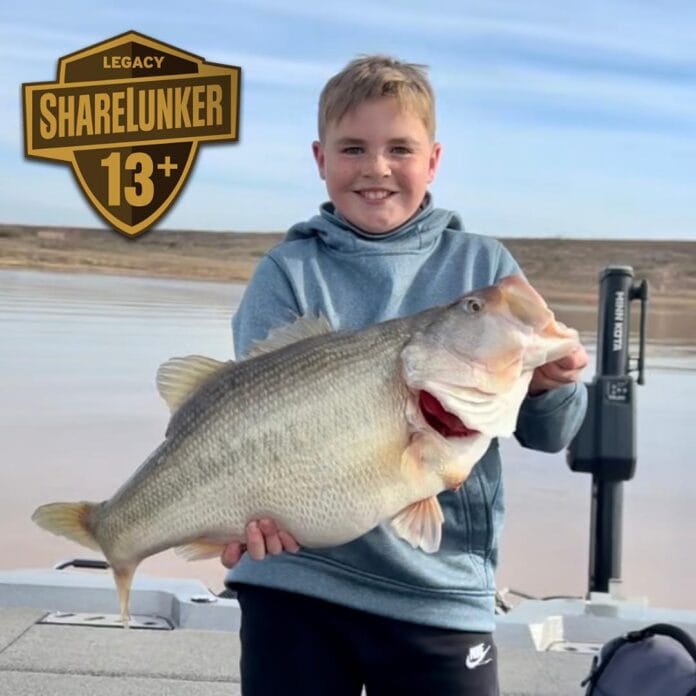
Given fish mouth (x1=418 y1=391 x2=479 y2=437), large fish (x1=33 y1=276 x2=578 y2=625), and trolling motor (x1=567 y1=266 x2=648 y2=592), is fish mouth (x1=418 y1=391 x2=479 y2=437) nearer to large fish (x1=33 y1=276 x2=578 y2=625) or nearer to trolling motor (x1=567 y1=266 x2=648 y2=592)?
large fish (x1=33 y1=276 x2=578 y2=625)

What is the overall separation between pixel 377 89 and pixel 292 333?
1.31ft

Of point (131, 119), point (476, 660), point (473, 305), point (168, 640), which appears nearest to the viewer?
point (473, 305)

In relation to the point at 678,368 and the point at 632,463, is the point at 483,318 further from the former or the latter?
the point at 678,368

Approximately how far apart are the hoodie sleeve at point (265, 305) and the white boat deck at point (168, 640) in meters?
1.14

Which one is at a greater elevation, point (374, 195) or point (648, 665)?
point (374, 195)

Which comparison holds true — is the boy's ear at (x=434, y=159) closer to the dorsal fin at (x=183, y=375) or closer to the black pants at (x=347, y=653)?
the dorsal fin at (x=183, y=375)

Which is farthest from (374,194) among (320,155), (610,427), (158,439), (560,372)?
(158,439)

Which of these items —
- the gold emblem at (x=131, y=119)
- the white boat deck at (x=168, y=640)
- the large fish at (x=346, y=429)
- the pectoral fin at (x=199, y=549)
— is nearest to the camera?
the large fish at (x=346, y=429)

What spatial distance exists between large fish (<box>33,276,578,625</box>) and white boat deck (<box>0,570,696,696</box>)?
3.91ft

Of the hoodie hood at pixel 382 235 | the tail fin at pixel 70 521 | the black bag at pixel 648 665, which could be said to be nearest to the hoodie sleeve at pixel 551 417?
the hoodie hood at pixel 382 235

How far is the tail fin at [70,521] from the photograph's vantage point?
4.69ft

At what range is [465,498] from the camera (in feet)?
4.92

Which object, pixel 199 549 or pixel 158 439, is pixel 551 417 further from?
pixel 158 439

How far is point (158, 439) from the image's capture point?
12.7ft
